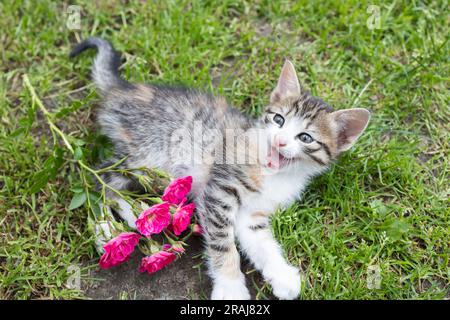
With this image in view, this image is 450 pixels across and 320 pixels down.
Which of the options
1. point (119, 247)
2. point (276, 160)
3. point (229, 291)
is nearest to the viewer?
point (119, 247)

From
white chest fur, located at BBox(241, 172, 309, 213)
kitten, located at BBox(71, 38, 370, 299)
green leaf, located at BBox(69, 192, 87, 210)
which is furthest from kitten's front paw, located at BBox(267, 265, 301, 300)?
green leaf, located at BBox(69, 192, 87, 210)

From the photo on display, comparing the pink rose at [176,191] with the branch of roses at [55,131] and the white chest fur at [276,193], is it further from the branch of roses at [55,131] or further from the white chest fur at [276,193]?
the white chest fur at [276,193]

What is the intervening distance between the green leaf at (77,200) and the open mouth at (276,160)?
1.07m

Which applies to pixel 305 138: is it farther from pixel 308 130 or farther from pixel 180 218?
pixel 180 218

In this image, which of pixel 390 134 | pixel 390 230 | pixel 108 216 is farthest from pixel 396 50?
pixel 108 216

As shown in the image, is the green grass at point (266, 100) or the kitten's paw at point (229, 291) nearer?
the kitten's paw at point (229, 291)

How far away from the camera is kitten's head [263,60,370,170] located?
272 centimetres

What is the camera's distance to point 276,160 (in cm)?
284

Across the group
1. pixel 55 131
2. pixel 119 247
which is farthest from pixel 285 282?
pixel 55 131

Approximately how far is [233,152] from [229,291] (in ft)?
2.64

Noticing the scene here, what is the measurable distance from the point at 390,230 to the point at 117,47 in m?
2.27

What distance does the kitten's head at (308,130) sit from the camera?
2.72 meters

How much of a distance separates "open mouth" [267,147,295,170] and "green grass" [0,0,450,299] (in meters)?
0.29

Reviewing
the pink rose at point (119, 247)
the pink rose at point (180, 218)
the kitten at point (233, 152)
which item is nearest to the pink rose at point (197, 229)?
the kitten at point (233, 152)
